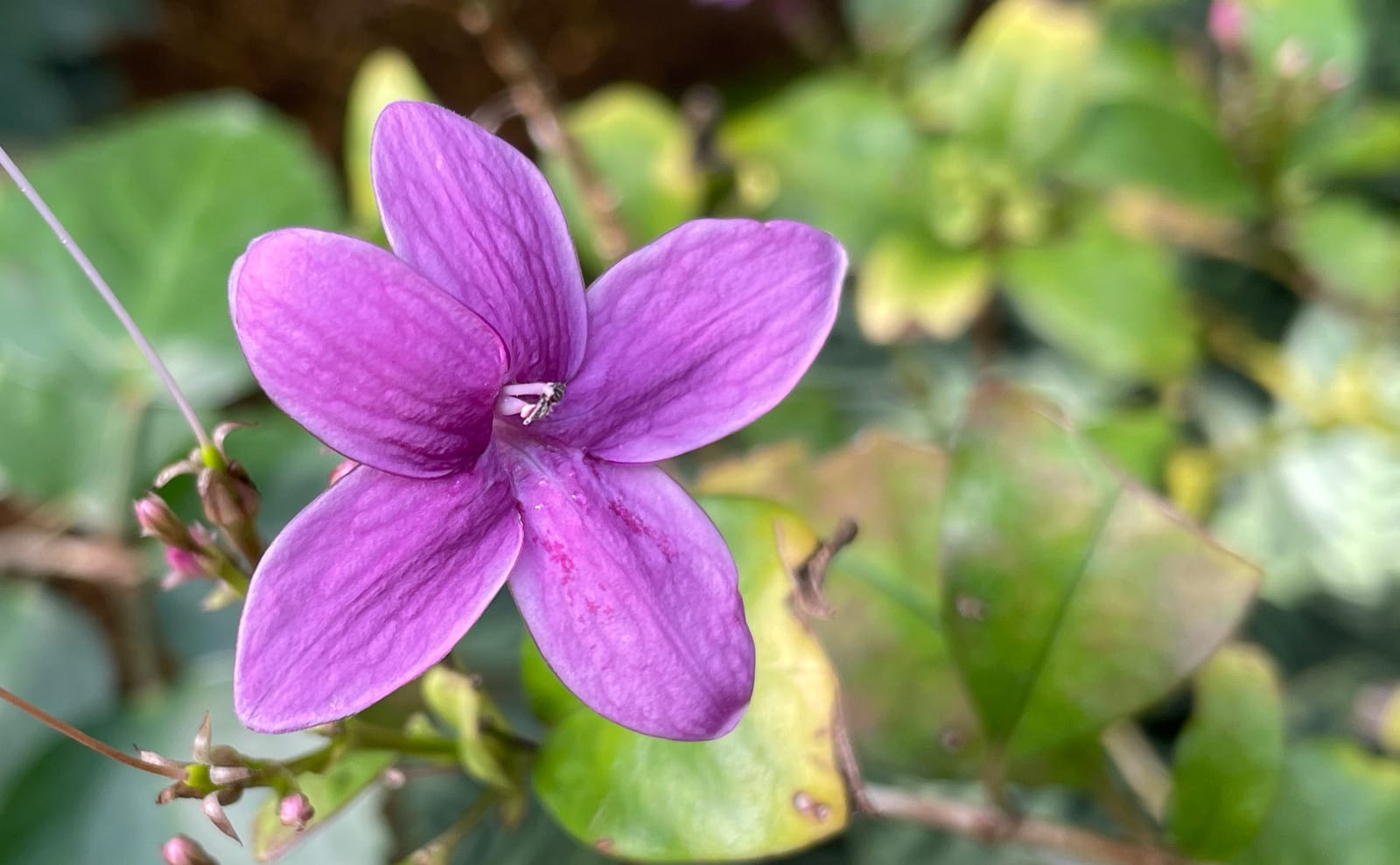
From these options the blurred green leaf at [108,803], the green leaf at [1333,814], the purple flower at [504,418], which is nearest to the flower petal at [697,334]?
the purple flower at [504,418]

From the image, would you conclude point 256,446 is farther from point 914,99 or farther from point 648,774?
point 914,99

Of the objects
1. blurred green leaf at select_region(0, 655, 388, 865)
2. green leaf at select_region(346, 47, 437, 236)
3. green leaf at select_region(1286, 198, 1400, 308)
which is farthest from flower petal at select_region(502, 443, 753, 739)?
green leaf at select_region(1286, 198, 1400, 308)

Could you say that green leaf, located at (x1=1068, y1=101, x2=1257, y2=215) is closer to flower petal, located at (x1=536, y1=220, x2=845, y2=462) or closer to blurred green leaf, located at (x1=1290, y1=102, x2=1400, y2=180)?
blurred green leaf, located at (x1=1290, y1=102, x2=1400, y2=180)

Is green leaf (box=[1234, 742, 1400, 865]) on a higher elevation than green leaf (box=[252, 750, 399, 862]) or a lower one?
lower

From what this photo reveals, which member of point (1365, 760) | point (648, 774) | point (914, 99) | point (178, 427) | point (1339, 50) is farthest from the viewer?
point (914, 99)

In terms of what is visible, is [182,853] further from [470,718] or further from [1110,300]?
[1110,300]

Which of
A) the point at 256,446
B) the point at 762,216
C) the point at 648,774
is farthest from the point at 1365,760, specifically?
the point at 256,446

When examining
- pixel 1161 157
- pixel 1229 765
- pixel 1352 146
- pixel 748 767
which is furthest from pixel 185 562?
pixel 1352 146
